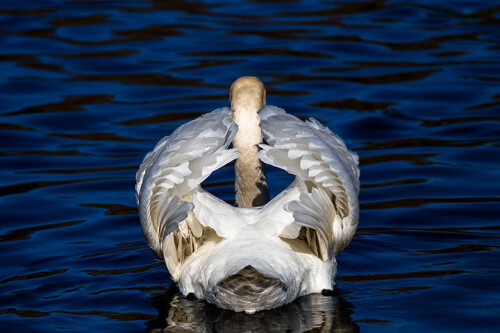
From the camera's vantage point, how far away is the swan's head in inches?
338

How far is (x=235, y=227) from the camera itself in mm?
7520

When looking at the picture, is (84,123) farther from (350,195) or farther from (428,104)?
(350,195)

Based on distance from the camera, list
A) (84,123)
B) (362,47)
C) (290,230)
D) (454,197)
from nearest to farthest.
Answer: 1. (290,230)
2. (454,197)
3. (84,123)
4. (362,47)

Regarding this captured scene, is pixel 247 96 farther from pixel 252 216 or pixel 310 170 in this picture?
pixel 310 170

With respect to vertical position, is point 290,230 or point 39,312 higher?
point 290,230

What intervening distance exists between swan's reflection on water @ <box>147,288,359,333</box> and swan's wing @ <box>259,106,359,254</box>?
0.44m

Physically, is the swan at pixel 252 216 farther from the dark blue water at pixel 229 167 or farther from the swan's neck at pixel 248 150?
the swan's neck at pixel 248 150

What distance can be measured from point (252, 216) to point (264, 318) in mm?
798

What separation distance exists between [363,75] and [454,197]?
16.2 feet

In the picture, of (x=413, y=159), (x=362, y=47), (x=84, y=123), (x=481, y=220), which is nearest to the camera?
(x=481, y=220)

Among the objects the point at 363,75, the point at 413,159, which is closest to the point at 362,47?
the point at 363,75

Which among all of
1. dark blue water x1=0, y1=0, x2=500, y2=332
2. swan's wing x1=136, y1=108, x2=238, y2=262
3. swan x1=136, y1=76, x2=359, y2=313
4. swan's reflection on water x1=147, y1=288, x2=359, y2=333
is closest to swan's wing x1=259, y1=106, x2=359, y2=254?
swan x1=136, y1=76, x2=359, y2=313

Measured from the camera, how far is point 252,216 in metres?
7.74

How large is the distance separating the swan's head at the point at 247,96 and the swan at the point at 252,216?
995 mm
